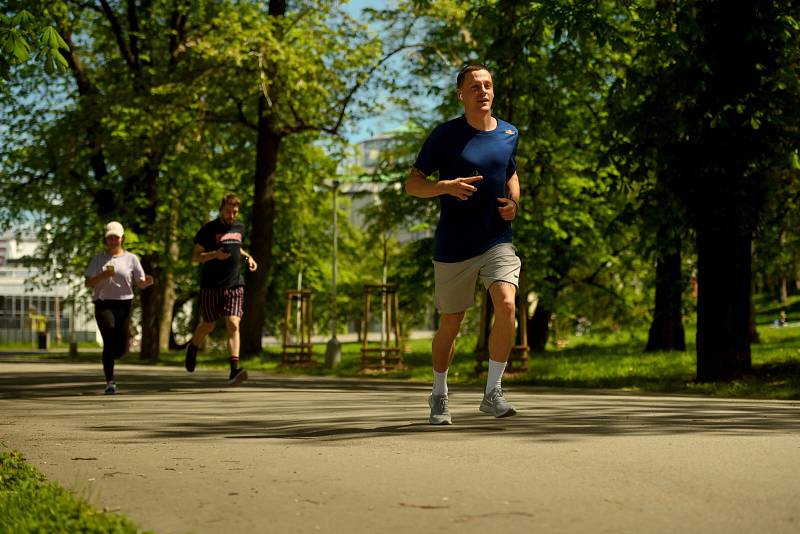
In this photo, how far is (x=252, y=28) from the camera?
2591 cm

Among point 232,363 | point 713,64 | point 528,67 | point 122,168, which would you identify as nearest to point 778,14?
point 713,64

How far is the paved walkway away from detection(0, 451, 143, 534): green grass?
0.15 m

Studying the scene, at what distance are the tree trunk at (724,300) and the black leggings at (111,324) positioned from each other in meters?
6.98

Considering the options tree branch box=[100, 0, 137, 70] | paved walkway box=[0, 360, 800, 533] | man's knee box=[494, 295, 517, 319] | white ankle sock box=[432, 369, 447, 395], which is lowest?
paved walkway box=[0, 360, 800, 533]

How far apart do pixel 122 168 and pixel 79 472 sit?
985 inches

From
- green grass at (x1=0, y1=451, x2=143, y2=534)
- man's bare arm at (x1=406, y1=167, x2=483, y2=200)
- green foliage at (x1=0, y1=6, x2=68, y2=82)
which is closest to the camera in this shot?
green grass at (x1=0, y1=451, x2=143, y2=534)

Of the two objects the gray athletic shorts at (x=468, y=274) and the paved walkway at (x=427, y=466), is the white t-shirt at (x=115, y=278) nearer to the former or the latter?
the paved walkway at (x=427, y=466)

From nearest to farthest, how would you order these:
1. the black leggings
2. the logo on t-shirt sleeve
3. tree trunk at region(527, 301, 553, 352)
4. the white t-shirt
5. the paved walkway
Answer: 1. the paved walkway
2. the black leggings
3. the white t-shirt
4. the logo on t-shirt sleeve
5. tree trunk at region(527, 301, 553, 352)

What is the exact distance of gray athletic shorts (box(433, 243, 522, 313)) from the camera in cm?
809

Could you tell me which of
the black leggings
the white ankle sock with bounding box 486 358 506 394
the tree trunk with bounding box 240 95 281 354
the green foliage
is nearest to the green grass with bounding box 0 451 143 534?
the white ankle sock with bounding box 486 358 506 394

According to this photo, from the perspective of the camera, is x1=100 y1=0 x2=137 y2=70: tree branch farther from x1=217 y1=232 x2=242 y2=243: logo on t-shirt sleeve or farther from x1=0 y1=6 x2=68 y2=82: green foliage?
x1=0 y1=6 x2=68 y2=82: green foliage

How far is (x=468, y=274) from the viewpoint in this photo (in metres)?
8.11

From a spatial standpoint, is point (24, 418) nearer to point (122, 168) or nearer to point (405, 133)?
point (122, 168)

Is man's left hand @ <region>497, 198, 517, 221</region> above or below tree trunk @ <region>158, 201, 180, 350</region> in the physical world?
below
